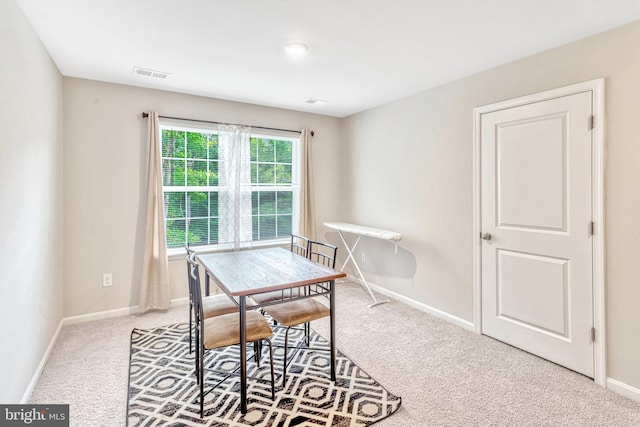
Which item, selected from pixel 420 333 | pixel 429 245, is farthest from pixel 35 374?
pixel 429 245

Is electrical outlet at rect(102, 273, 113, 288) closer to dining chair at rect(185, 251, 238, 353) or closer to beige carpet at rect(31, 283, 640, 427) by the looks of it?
beige carpet at rect(31, 283, 640, 427)

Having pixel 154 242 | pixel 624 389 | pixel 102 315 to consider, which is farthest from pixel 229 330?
pixel 624 389

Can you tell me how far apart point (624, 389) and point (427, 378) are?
3.95 ft

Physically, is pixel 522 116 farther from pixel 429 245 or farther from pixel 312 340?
pixel 312 340

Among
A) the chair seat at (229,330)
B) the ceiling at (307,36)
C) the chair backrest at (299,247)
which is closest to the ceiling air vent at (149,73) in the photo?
the ceiling at (307,36)

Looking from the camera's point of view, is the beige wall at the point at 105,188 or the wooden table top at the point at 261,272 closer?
the wooden table top at the point at 261,272

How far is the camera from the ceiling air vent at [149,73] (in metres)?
2.81

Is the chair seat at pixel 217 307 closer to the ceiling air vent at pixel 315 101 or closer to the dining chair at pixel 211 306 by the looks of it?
the dining chair at pixel 211 306

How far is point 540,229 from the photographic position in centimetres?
245

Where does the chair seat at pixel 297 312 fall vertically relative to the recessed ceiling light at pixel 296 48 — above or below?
below

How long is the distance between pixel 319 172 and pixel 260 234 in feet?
3.97

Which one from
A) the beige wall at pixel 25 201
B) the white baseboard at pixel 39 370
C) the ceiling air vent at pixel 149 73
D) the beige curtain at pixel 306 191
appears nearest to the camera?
the beige wall at pixel 25 201

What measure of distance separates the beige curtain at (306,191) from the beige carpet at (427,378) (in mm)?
1483

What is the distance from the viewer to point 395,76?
2963 mm
